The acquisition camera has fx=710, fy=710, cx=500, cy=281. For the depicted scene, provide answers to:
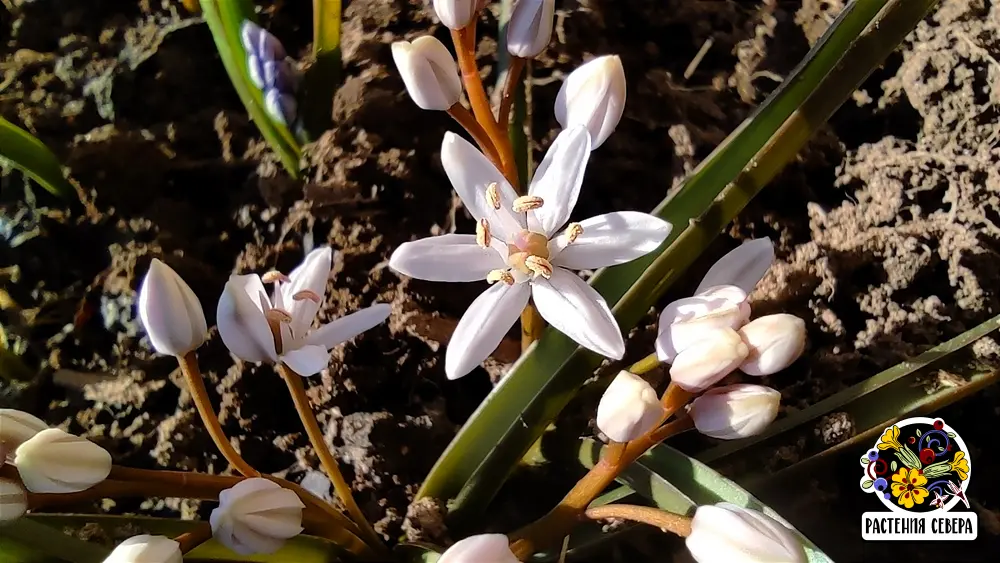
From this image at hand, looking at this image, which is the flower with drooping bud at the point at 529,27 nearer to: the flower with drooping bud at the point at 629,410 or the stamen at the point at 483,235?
the stamen at the point at 483,235

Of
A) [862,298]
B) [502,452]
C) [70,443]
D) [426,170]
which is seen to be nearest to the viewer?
[70,443]

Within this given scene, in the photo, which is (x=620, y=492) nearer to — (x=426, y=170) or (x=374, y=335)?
(x=374, y=335)

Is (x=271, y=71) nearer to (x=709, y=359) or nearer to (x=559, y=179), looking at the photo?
(x=559, y=179)

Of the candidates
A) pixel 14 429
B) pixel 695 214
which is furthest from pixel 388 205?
pixel 14 429

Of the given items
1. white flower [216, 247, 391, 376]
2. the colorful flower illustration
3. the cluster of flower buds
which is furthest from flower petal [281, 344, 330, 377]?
the colorful flower illustration

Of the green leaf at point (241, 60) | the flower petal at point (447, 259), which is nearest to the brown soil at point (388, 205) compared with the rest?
the green leaf at point (241, 60)

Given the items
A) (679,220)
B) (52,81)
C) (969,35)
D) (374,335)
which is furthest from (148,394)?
(969,35)
